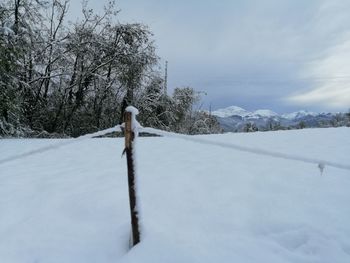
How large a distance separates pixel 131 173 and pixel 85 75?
12097 mm

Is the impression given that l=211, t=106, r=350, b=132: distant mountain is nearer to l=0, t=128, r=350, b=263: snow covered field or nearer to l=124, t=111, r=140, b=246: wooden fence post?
l=0, t=128, r=350, b=263: snow covered field

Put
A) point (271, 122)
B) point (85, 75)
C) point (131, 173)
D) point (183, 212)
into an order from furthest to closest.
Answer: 1. point (271, 122)
2. point (85, 75)
3. point (183, 212)
4. point (131, 173)

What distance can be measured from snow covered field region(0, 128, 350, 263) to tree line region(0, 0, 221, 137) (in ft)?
27.6

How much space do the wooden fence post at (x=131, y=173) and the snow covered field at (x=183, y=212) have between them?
66 mm

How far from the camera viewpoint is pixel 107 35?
49.0 ft

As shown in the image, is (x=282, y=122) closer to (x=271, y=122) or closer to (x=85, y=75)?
(x=271, y=122)

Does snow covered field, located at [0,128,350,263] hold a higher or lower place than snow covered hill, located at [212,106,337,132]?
lower

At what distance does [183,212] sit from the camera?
3002mm

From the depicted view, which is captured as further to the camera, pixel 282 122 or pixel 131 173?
pixel 282 122

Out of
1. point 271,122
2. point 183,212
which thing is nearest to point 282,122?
point 271,122

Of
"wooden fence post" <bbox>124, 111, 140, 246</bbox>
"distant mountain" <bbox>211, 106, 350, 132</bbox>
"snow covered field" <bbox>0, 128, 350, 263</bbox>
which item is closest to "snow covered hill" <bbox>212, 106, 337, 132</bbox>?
"distant mountain" <bbox>211, 106, 350, 132</bbox>

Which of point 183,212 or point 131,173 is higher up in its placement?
point 131,173

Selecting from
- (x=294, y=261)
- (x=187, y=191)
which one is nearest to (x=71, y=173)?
(x=187, y=191)

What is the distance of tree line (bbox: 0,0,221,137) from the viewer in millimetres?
12602
